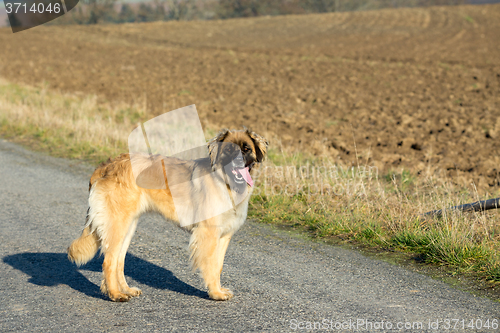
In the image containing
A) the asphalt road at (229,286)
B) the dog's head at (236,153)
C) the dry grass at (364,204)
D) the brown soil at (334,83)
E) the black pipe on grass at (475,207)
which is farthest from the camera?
the brown soil at (334,83)

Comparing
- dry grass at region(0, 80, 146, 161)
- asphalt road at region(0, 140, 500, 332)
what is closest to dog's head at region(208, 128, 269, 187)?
asphalt road at region(0, 140, 500, 332)

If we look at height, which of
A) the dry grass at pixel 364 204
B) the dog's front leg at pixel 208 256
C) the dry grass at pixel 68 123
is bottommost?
the dry grass at pixel 364 204

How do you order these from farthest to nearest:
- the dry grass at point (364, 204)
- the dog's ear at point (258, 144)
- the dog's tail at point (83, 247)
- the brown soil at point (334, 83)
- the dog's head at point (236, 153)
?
the brown soil at point (334, 83)
the dry grass at point (364, 204)
the dog's tail at point (83, 247)
the dog's ear at point (258, 144)
the dog's head at point (236, 153)

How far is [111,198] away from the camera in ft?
14.0

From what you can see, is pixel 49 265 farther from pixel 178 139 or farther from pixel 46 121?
pixel 46 121

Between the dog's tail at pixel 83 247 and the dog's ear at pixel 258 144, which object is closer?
the dog's ear at pixel 258 144

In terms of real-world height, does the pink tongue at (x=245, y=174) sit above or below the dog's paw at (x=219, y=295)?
above

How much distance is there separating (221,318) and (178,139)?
670cm

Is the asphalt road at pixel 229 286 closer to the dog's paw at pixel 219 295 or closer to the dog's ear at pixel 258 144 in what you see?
the dog's paw at pixel 219 295

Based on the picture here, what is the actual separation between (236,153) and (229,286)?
1477 mm

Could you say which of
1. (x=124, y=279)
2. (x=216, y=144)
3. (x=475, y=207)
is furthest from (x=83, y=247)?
(x=475, y=207)

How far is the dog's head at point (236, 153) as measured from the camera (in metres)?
3.99

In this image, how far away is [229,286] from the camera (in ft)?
15.1

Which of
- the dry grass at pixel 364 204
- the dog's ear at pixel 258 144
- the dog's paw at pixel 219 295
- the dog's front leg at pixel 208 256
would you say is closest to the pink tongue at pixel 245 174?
the dog's ear at pixel 258 144
